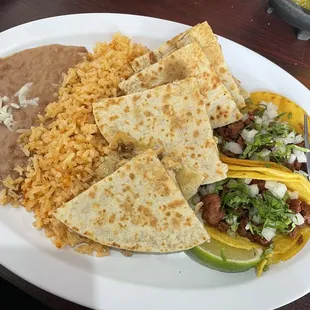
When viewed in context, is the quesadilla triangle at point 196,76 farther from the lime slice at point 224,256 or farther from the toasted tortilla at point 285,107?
the lime slice at point 224,256

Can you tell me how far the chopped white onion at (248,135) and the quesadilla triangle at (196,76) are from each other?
0.09 m

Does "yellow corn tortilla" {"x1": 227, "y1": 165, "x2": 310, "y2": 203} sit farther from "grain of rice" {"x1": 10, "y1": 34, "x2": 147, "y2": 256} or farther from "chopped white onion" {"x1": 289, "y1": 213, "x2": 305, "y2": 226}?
"grain of rice" {"x1": 10, "y1": 34, "x2": 147, "y2": 256}

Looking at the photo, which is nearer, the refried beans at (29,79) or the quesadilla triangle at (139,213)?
the quesadilla triangle at (139,213)

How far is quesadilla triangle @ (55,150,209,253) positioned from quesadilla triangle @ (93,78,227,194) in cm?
17

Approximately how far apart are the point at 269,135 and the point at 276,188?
310mm

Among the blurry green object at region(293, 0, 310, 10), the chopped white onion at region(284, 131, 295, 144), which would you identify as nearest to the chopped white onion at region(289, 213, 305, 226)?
the chopped white onion at region(284, 131, 295, 144)

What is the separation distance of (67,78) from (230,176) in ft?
3.41

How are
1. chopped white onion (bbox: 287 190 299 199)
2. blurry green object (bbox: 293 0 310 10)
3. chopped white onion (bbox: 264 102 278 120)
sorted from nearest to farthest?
1. chopped white onion (bbox: 287 190 299 199)
2. chopped white onion (bbox: 264 102 278 120)
3. blurry green object (bbox: 293 0 310 10)

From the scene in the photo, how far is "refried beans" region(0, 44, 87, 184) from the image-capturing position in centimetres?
222

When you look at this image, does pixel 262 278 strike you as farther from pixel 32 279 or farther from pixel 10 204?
pixel 10 204

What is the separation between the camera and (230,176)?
222 cm

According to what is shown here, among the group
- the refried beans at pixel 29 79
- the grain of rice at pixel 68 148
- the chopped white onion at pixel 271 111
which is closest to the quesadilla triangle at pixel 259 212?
the chopped white onion at pixel 271 111

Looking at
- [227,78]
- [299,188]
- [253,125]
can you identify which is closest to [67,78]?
[227,78]

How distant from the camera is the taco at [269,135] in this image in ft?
7.70
